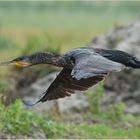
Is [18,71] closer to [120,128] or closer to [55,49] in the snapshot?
[55,49]

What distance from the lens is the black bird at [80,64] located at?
11.2 meters

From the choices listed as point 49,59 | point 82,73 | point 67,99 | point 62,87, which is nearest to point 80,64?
point 82,73

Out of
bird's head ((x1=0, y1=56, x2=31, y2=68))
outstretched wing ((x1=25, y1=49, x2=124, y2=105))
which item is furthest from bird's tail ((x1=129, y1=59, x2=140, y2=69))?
bird's head ((x1=0, y1=56, x2=31, y2=68))

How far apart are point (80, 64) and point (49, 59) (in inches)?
53.4

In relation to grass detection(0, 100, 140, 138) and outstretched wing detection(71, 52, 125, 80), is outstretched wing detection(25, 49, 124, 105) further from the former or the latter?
grass detection(0, 100, 140, 138)

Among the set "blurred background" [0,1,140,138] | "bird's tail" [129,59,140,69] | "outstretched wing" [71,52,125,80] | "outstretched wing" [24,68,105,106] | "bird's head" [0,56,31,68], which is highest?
"outstretched wing" [71,52,125,80]

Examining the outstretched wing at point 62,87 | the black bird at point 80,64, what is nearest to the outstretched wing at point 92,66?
the black bird at point 80,64

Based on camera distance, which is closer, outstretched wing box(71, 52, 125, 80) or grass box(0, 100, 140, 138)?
outstretched wing box(71, 52, 125, 80)

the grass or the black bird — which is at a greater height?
the black bird

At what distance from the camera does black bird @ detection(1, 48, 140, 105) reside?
1124 cm

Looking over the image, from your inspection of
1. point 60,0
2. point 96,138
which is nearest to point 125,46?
point 96,138

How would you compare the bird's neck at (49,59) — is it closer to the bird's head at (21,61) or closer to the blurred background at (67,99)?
the bird's head at (21,61)

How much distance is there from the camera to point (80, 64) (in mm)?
11508

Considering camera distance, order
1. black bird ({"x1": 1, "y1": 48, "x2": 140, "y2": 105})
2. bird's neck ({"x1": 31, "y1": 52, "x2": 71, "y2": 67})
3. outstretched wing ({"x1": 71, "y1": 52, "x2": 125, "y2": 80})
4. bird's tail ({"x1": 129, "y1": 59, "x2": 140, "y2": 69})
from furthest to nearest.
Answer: bird's neck ({"x1": 31, "y1": 52, "x2": 71, "y2": 67}) → bird's tail ({"x1": 129, "y1": 59, "x2": 140, "y2": 69}) → black bird ({"x1": 1, "y1": 48, "x2": 140, "y2": 105}) → outstretched wing ({"x1": 71, "y1": 52, "x2": 125, "y2": 80})
